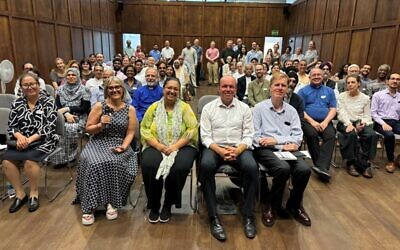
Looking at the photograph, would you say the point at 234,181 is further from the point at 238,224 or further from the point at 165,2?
the point at 165,2

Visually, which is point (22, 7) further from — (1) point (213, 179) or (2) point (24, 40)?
(1) point (213, 179)

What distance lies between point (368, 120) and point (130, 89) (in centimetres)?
333

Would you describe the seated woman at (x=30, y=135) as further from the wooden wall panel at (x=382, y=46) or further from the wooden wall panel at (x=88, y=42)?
the wooden wall panel at (x=88, y=42)

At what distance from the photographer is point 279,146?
278 cm

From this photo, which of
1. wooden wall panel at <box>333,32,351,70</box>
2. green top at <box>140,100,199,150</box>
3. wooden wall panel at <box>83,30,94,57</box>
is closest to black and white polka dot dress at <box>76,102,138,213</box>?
green top at <box>140,100,199,150</box>

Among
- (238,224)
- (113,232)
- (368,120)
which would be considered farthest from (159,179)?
(368,120)

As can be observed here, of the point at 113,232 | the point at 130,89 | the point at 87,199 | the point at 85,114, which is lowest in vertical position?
the point at 113,232

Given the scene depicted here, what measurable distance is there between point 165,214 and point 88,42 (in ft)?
27.4

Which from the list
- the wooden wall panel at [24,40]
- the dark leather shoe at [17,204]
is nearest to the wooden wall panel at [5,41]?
the wooden wall panel at [24,40]

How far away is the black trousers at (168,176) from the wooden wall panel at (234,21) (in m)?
11.3

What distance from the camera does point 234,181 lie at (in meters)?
3.25

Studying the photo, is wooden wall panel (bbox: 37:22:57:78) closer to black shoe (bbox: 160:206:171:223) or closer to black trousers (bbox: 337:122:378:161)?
black shoe (bbox: 160:206:171:223)

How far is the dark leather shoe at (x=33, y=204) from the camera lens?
9.02 feet

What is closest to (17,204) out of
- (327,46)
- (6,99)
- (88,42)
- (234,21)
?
(6,99)
